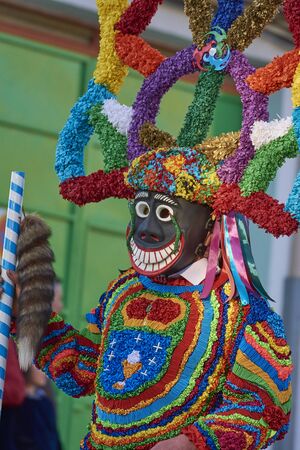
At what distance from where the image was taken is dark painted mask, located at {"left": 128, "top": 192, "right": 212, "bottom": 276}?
364 cm

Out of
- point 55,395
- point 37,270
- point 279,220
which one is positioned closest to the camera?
point 279,220

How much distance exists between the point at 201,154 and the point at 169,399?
0.73m

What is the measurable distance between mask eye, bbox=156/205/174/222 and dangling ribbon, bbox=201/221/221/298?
0.48 feet

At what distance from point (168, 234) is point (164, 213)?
0.07m

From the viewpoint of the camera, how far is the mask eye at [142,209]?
12.2ft

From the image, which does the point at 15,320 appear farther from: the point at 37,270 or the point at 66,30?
the point at 66,30

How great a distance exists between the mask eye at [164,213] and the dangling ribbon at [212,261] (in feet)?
0.48

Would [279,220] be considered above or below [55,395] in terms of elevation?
above

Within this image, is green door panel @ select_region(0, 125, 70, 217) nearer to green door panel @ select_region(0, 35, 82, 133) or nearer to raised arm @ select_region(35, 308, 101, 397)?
green door panel @ select_region(0, 35, 82, 133)

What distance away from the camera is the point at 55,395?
6.14m

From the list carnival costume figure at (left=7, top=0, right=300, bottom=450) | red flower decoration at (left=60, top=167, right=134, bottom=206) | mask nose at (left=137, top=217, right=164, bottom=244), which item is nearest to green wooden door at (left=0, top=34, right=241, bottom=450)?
red flower decoration at (left=60, top=167, right=134, bottom=206)

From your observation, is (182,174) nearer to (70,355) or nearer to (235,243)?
(235,243)

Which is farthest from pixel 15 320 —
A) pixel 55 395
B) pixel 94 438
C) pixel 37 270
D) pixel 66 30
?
pixel 66 30

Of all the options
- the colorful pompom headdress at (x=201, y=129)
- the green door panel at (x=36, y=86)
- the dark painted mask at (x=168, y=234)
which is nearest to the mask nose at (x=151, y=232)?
the dark painted mask at (x=168, y=234)
